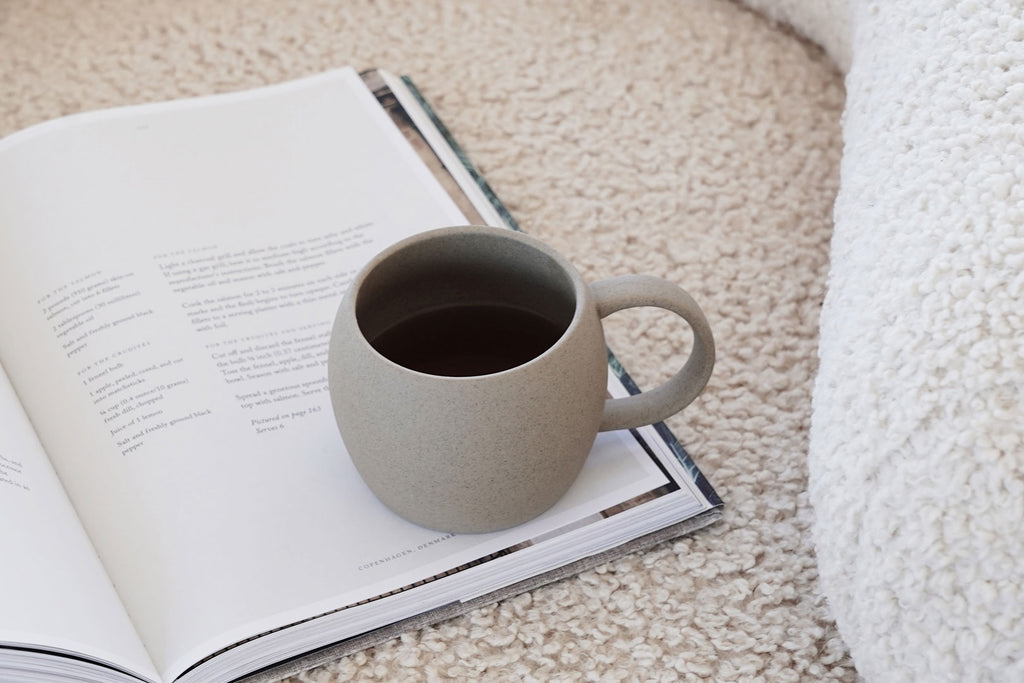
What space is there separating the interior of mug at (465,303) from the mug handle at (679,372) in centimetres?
2

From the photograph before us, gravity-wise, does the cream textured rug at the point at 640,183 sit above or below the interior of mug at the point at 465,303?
below

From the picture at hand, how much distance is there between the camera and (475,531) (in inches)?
18.9

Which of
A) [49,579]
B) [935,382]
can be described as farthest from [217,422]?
[935,382]

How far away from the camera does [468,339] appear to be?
51 centimetres

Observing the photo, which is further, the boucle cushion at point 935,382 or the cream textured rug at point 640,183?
the cream textured rug at point 640,183

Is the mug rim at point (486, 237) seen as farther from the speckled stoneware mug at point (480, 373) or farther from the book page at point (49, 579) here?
the book page at point (49, 579)

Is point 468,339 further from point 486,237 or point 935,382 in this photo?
point 935,382

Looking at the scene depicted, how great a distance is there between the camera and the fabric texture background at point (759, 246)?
0.38 metres

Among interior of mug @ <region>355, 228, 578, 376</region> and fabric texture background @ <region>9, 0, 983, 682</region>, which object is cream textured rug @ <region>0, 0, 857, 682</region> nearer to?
fabric texture background @ <region>9, 0, 983, 682</region>

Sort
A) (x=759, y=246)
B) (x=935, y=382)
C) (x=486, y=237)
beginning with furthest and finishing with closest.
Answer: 1. (x=759, y=246)
2. (x=486, y=237)
3. (x=935, y=382)

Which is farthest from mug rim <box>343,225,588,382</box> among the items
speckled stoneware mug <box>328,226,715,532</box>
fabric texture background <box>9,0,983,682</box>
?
fabric texture background <box>9,0,983,682</box>

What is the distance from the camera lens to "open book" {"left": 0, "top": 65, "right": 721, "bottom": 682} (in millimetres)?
457

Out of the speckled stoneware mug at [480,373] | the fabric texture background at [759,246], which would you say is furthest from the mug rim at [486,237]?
the fabric texture background at [759,246]

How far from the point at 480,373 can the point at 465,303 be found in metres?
0.03
